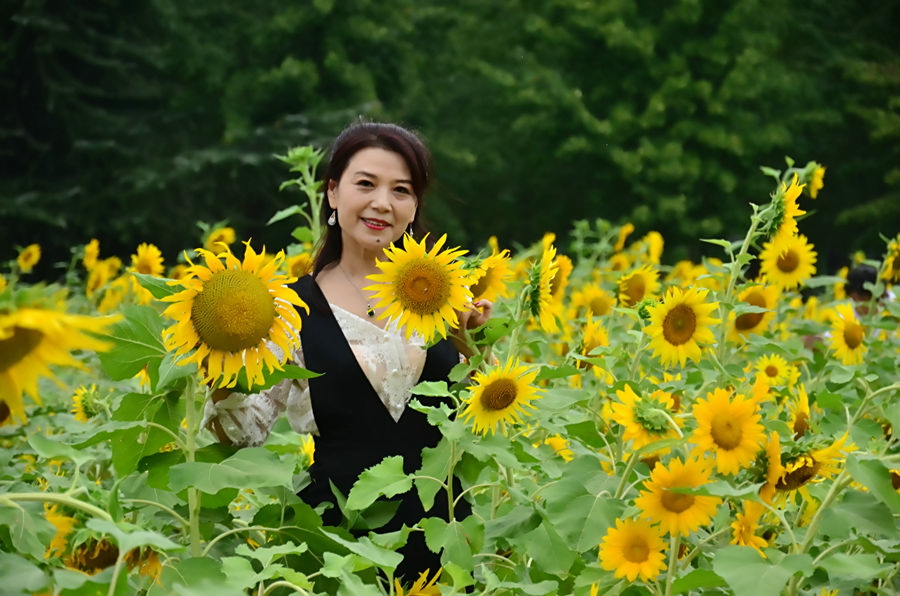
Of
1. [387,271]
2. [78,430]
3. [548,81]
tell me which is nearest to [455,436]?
[387,271]

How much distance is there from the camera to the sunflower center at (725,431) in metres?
1.79

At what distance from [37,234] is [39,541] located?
18.0m

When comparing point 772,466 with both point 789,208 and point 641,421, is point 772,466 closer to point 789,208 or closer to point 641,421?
point 641,421

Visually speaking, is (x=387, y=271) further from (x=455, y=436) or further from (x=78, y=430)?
(x=78, y=430)

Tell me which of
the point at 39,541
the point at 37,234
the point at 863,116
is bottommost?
the point at 39,541

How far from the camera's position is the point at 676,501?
175 cm

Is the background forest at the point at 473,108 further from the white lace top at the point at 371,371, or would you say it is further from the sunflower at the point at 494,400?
the sunflower at the point at 494,400

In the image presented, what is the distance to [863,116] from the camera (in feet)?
66.7

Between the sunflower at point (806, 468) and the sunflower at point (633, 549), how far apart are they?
0.74 ft

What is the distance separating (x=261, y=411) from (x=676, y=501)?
988 millimetres

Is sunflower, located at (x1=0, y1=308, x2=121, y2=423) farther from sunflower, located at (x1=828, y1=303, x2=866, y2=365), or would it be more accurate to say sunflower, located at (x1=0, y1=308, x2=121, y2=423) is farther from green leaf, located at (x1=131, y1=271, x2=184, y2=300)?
sunflower, located at (x1=828, y1=303, x2=866, y2=365)

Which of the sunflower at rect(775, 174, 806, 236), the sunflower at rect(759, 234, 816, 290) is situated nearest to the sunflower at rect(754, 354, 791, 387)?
the sunflower at rect(759, 234, 816, 290)

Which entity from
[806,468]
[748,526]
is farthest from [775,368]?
[806,468]

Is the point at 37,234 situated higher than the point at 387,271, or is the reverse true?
the point at 37,234
